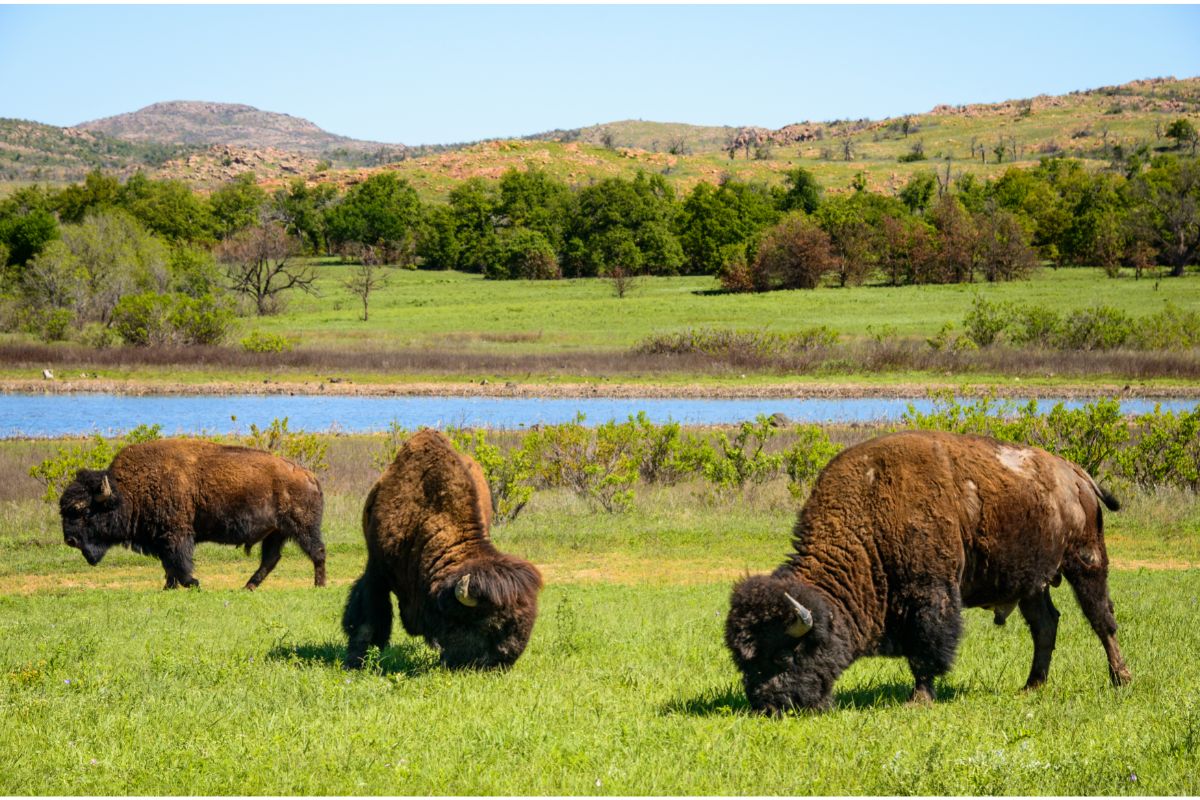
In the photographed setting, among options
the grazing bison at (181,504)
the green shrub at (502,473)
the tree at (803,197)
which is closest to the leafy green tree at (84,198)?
the tree at (803,197)

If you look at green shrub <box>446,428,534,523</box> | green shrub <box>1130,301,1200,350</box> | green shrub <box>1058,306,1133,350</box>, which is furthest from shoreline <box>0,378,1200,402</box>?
green shrub <box>446,428,534,523</box>

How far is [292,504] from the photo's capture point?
15.9 m

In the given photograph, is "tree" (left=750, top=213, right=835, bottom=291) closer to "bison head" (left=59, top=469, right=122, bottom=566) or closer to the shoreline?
the shoreline

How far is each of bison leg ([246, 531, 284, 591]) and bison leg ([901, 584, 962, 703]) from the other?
34.4ft

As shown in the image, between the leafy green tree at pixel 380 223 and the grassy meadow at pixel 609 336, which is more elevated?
the leafy green tree at pixel 380 223

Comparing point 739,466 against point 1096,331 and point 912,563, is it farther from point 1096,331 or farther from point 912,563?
point 1096,331

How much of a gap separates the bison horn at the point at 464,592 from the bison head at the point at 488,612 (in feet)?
0.03

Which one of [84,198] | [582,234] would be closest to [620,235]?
[582,234]

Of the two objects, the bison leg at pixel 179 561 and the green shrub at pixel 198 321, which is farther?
the green shrub at pixel 198 321

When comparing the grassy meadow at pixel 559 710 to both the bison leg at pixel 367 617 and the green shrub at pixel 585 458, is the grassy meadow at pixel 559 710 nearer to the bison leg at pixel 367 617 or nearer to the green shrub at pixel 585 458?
the bison leg at pixel 367 617

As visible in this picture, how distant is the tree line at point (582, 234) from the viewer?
77.3 meters

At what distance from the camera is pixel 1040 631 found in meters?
9.41

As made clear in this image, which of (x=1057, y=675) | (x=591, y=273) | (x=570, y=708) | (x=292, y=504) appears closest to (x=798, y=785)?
(x=570, y=708)

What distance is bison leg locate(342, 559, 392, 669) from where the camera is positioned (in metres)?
10.3
